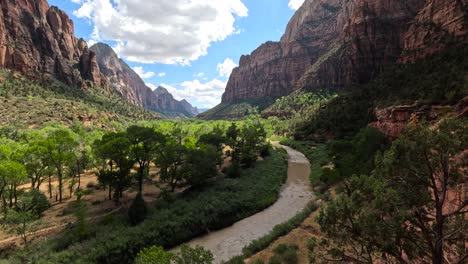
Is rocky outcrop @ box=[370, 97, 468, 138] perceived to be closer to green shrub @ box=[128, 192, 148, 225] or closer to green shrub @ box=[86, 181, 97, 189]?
green shrub @ box=[128, 192, 148, 225]

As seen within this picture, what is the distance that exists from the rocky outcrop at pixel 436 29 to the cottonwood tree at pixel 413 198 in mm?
66758

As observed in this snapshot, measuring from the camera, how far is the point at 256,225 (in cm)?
2992

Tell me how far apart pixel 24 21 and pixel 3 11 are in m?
11.5

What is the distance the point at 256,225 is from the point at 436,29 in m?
68.6

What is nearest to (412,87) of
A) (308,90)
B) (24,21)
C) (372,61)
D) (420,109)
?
(420,109)

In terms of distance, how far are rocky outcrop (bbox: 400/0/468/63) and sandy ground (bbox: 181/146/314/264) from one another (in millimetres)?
48249

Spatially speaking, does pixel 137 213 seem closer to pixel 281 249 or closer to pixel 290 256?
pixel 281 249

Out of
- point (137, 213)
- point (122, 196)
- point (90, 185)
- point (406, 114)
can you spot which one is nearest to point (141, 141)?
point (122, 196)

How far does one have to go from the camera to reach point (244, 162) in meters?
55.1

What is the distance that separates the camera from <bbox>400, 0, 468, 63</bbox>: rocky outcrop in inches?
2291

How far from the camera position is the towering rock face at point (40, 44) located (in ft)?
387

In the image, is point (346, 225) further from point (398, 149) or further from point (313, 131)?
point (313, 131)

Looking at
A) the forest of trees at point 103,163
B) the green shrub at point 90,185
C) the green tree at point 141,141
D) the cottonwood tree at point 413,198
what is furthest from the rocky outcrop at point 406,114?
the green shrub at point 90,185

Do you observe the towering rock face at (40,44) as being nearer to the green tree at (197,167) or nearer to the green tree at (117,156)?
the green tree at (117,156)
